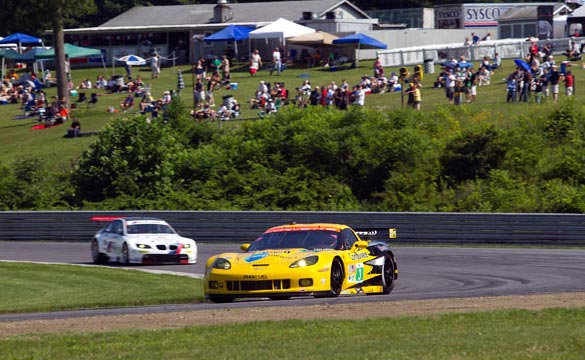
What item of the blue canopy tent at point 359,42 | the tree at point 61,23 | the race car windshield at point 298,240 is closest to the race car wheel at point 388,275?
the race car windshield at point 298,240

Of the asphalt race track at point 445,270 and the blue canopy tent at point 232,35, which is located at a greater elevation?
the blue canopy tent at point 232,35

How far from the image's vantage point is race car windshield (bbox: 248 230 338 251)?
14930mm

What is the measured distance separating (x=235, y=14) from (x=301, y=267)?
5859 centimetres

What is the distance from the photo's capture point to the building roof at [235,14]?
2744 inches

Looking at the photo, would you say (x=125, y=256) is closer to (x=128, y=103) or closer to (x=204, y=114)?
(x=204, y=114)

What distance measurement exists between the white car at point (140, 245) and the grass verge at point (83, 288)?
4.99 ft

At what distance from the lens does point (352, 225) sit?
2739 cm

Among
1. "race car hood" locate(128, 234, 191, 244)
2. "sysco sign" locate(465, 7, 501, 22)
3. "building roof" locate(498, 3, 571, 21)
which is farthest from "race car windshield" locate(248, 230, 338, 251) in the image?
"sysco sign" locate(465, 7, 501, 22)

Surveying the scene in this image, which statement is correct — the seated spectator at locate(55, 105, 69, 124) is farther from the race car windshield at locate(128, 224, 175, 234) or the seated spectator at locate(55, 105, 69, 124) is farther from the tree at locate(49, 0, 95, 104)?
the race car windshield at locate(128, 224, 175, 234)

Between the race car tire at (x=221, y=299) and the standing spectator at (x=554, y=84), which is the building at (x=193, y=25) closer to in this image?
the standing spectator at (x=554, y=84)

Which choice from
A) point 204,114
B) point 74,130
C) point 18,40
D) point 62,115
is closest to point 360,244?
point 204,114

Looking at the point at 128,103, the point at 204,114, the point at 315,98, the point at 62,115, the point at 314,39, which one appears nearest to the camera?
the point at 204,114

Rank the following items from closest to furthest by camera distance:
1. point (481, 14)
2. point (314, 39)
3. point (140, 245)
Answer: point (140, 245), point (314, 39), point (481, 14)

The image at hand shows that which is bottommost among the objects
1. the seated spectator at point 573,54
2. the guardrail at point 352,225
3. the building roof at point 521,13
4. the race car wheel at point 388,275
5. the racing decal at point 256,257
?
the guardrail at point 352,225
